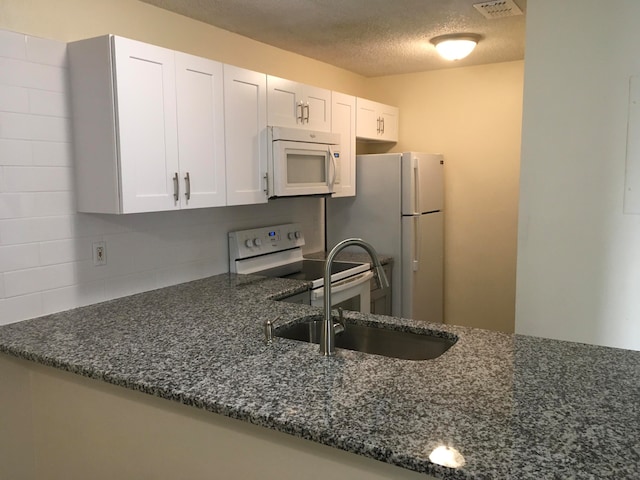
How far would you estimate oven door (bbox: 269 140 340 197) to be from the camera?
9.96 ft

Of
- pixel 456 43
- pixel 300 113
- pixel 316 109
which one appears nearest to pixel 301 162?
pixel 300 113

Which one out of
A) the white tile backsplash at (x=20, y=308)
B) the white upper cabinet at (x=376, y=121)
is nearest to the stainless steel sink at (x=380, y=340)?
the white tile backsplash at (x=20, y=308)

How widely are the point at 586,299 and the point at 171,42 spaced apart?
2.46m

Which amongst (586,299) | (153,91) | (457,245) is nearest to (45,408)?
(153,91)

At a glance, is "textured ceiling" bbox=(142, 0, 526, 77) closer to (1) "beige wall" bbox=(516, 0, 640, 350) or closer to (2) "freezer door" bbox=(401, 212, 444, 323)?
(1) "beige wall" bbox=(516, 0, 640, 350)

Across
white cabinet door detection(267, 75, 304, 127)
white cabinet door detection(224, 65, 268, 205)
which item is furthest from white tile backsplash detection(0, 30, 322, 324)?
white cabinet door detection(267, 75, 304, 127)

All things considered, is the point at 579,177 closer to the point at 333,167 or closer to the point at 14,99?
the point at 333,167

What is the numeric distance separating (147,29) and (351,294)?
192 cm

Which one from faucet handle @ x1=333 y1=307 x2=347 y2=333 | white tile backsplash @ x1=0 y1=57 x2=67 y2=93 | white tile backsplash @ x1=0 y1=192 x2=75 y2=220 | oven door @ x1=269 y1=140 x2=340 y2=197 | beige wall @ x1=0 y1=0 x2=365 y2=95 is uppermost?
beige wall @ x1=0 y1=0 x2=365 y2=95

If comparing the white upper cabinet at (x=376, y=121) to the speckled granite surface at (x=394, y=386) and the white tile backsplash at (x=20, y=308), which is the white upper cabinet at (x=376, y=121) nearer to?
the speckled granite surface at (x=394, y=386)

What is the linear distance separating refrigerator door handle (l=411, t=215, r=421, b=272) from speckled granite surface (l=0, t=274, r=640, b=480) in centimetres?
182

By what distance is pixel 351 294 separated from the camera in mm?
3383

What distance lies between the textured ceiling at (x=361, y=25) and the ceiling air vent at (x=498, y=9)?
4cm

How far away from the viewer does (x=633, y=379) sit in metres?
1.54
